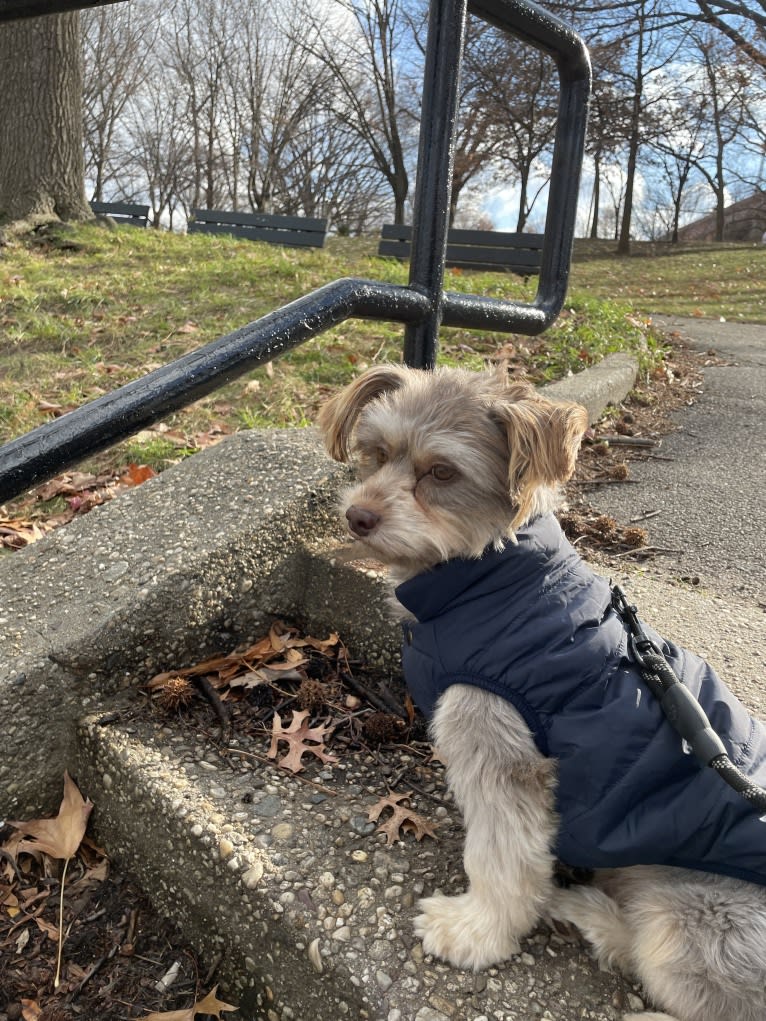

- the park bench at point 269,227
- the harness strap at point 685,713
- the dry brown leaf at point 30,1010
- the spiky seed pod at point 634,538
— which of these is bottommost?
the dry brown leaf at point 30,1010

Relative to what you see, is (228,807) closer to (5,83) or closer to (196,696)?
(196,696)

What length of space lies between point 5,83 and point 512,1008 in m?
11.2

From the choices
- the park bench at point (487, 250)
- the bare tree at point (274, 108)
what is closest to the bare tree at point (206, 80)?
the bare tree at point (274, 108)

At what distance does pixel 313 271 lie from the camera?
27.0 feet

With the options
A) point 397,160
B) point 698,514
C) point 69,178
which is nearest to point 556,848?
point 698,514

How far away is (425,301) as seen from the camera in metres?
2.58

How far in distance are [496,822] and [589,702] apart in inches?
14.8

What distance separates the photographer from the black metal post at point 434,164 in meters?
2.32

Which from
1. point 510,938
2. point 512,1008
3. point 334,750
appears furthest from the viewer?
point 334,750

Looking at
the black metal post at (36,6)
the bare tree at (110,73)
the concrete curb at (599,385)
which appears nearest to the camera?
the black metal post at (36,6)

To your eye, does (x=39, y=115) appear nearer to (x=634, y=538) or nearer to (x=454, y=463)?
(x=634, y=538)

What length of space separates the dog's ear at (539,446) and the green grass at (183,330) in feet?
6.99

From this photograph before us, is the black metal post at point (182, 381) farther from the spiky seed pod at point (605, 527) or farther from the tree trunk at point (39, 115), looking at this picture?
the tree trunk at point (39, 115)

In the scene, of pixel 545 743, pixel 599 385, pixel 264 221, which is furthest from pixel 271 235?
pixel 545 743
